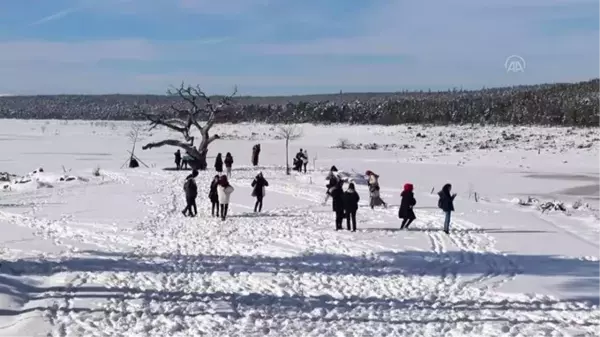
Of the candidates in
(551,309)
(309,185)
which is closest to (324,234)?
(551,309)

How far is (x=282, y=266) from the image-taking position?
13773 mm

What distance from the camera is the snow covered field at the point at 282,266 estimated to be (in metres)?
9.88

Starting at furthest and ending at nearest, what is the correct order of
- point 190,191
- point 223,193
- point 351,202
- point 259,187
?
1. point 259,187
2. point 190,191
3. point 223,193
4. point 351,202

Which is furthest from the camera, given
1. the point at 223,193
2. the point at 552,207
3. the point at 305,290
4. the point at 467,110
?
the point at 467,110

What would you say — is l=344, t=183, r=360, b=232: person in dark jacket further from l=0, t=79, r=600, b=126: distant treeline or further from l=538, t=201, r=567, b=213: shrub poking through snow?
l=0, t=79, r=600, b=126: distant treeline

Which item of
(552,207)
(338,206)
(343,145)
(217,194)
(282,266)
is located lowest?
(343,145)

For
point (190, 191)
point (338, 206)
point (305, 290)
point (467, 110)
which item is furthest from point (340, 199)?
point (467, 110)

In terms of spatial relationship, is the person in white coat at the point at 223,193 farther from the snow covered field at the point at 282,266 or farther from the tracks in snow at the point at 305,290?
the tracks in snow at the point at 305,290

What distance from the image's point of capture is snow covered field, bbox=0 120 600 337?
988cm

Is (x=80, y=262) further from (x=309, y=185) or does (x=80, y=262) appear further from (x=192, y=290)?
(x=309, y=185)

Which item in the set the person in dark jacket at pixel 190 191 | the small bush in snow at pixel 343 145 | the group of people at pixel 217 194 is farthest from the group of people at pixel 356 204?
the small bush in snow at pixel 343 145

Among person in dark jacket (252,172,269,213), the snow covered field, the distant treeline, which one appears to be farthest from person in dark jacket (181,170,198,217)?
the distant treeline

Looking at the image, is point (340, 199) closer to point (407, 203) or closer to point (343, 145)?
point (407, 203)

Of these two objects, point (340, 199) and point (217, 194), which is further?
point (217, 194)
